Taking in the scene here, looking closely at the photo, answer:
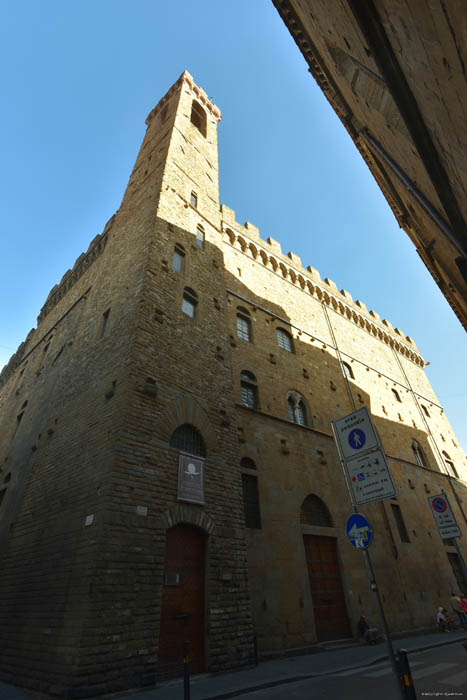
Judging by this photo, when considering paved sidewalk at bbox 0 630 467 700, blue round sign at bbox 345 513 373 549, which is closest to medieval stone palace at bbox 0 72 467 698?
paved sidewalk at bbox 0 630 467 700

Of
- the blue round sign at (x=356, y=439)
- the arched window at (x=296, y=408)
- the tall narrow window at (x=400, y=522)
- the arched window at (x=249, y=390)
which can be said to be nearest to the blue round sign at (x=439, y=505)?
the blue round sign at (x=356, y=439)

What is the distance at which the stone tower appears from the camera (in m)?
5.73

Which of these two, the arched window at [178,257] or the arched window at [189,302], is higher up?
the arched window at [178,257]

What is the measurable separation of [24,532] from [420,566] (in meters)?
14.0

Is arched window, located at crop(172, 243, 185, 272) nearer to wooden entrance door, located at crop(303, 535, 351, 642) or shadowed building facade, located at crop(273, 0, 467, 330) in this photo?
shadowed building facade, located at crop(273, 0, 467, 330)

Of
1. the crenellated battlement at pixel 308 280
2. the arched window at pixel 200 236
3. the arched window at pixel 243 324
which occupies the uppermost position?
the crenellated battlement at pixel 308 280

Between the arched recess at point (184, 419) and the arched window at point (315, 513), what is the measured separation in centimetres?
431

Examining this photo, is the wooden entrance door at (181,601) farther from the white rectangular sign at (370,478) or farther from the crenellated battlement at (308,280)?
the crenellated battlement at (308,280)

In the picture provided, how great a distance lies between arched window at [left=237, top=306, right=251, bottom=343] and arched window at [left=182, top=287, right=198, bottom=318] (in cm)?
281

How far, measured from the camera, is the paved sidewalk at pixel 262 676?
5137 mm

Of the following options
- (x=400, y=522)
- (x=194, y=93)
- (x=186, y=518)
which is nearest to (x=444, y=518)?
(x=186, y=518)

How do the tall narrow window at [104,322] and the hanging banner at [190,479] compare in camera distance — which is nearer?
the hanging banner at [190,479]

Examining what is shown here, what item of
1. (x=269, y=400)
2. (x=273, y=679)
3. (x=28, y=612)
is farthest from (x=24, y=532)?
(x=269, y=400)

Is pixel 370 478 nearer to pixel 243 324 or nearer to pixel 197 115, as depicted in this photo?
pixel 243 324
